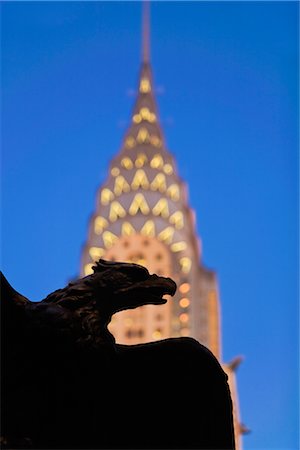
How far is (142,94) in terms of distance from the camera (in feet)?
361

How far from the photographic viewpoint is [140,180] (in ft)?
307

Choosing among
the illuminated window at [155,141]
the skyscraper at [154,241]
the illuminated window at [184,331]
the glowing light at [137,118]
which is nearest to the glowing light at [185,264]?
the skyscraper at [154,241]

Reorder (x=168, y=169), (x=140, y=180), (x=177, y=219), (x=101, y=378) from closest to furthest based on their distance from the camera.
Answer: (x=101, y=378)
(x=177, y=219)
(x=140, y=180)
(x=168, y=169)

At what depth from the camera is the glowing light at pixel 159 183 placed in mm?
93312

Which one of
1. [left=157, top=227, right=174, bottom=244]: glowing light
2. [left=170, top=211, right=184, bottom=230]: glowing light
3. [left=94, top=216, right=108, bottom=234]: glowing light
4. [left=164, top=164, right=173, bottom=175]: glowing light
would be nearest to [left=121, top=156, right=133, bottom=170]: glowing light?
[left=164, top=164, right=173, bottom=175]: glowing light

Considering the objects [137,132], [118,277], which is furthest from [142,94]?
[118,277]

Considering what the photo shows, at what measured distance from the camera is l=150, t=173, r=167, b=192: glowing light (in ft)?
306

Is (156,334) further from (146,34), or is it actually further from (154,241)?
(146,34)

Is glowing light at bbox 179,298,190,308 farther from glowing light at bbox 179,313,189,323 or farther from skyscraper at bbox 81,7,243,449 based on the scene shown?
glowing light at bbox 179,313,189,323

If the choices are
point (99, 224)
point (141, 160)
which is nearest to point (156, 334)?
point (99, 224)

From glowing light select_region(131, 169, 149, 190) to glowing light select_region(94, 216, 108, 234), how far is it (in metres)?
4.80

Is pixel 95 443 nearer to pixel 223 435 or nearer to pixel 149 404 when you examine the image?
pixel 149 404

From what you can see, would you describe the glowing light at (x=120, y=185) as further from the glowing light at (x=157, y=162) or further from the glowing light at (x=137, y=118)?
the glowing light at (x=137, y=118)

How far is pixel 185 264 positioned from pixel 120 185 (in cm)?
1172
